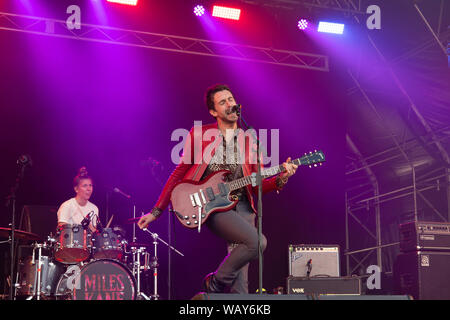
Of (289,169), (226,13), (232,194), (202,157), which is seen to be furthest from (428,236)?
(226,13)

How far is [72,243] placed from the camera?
7.36m

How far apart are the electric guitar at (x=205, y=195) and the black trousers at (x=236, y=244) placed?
0.25ft

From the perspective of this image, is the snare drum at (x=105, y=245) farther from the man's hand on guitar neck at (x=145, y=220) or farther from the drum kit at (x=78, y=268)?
the man's hand on guitar neck at (x=145, y=220)

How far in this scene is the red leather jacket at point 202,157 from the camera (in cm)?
495

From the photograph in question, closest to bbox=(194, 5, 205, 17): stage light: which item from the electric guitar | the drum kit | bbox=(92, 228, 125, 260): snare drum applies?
the drum kit

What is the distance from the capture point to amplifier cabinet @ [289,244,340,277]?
24.9ft

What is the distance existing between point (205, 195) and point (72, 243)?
3.20 meters

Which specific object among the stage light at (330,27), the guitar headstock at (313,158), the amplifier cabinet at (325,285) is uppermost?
the stage light at (330,27)

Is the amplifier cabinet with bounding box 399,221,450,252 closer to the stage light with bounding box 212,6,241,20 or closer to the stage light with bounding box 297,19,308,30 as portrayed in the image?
the stage light with bounding box 297,19,308,30

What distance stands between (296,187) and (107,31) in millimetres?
4044

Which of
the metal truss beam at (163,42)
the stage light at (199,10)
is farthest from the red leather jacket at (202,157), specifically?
the stage light at (199,10)

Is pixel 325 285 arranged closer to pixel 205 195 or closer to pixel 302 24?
pixel 205 195

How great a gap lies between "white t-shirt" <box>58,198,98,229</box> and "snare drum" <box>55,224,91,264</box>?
554 mm
